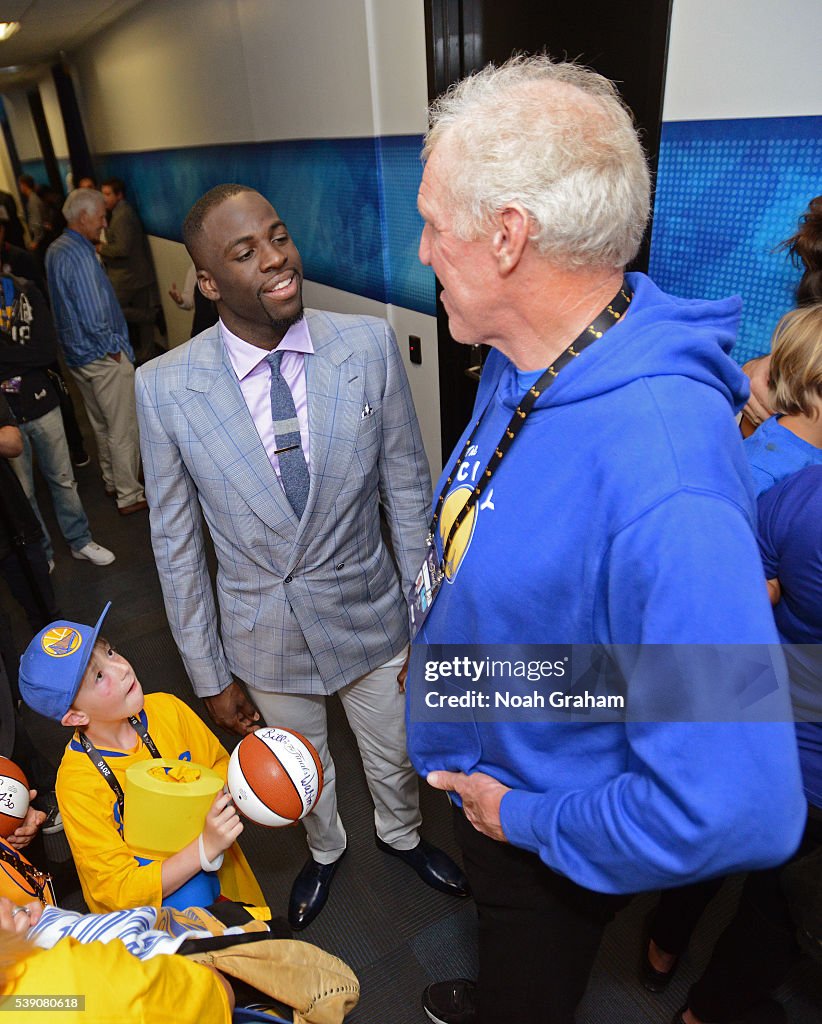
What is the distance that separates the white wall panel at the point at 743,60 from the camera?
167cm

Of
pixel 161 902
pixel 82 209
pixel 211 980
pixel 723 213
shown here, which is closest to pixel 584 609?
pixel 211 980

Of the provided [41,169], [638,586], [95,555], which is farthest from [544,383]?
[41,169]

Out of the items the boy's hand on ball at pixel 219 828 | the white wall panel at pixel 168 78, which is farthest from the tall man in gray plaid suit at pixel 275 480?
the white wall panel at pixel 168 78

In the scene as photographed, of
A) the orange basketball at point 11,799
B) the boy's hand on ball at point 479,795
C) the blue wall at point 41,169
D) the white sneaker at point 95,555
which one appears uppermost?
the blue wall at point 41,169

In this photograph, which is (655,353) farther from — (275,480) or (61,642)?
(61,642)

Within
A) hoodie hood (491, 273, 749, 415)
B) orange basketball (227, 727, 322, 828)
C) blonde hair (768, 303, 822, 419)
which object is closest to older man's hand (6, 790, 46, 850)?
orange basketball (227, 727, 322, 828)

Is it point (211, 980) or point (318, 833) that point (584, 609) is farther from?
point (318, 833)

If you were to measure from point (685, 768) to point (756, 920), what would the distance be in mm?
1120

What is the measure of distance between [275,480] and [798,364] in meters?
1.20

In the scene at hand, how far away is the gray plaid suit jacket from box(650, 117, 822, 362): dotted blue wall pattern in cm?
99

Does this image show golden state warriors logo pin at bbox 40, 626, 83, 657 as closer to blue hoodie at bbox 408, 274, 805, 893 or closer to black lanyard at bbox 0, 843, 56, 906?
black lanyard at bbox 0, 843, 56, 906

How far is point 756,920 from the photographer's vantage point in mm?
1583

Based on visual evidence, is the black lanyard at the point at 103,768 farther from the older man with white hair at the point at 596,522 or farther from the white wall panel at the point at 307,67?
the white wall panel at the point at 307,67

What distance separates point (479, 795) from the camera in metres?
1.17
